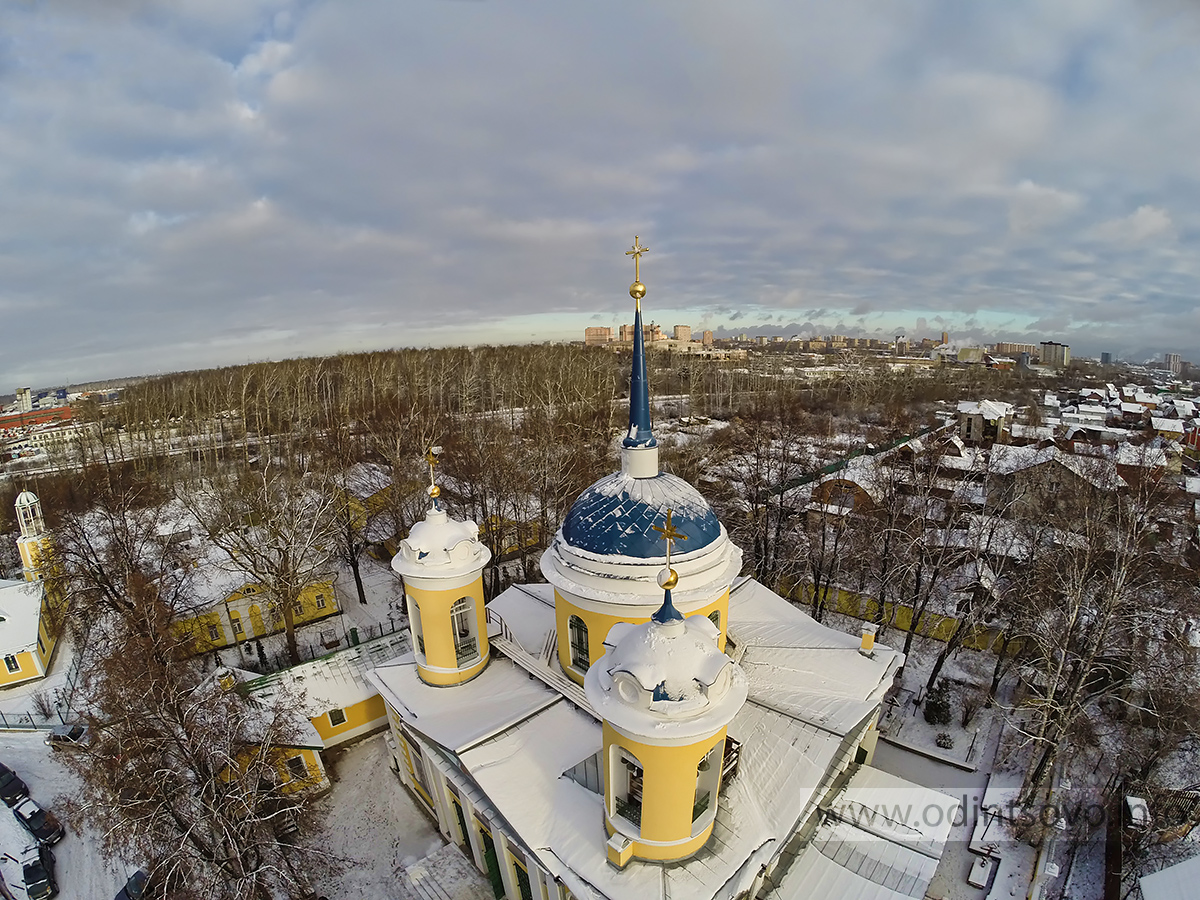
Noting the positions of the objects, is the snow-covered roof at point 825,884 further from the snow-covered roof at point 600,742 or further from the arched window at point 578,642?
the arched window at point 578,642

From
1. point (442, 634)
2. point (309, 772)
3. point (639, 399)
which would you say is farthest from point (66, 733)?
point (639, 399)

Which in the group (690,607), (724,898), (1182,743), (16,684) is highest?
(690,607)

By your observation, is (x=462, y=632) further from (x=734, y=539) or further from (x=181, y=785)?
(x=734, y=539)

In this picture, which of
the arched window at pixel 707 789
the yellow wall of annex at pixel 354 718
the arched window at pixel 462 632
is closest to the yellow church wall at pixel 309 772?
the yellow wall of annex at pixel 354 718

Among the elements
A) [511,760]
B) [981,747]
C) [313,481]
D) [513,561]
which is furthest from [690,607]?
[313,481]

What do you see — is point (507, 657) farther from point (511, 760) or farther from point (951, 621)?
point (951, 621)

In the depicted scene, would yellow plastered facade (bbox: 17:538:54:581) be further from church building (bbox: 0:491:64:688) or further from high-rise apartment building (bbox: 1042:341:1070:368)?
high-rise apartment building (bbox: 1042:341:1070:368)
